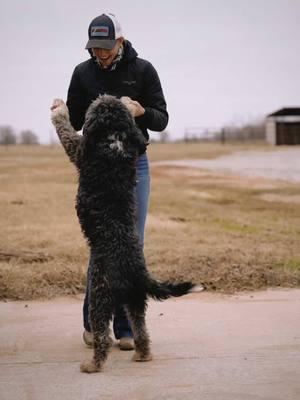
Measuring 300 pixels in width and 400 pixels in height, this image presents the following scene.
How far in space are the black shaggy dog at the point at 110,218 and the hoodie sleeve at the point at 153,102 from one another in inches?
17.2

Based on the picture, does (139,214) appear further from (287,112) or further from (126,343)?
(287,112)

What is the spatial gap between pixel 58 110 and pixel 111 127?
0.56 metres

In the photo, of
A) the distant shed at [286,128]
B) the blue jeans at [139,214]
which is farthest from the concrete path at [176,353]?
the distant shed at [286,128]

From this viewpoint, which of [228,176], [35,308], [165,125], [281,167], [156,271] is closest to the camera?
[165,125]

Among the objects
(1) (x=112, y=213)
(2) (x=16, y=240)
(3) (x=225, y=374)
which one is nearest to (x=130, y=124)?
(1) (x=112, y=213)

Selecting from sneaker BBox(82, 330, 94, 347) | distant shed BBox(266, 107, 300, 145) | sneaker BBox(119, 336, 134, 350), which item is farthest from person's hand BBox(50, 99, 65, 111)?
distant shed BBox(266, 107, 300, 145)

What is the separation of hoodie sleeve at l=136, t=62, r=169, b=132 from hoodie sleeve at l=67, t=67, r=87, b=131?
0.46m

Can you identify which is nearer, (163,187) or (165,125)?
(165,125)

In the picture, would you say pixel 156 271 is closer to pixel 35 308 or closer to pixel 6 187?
pixel 35 308

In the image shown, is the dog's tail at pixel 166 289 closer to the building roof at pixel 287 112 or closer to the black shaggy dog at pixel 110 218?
the black shaggy dog at pixel 110 218

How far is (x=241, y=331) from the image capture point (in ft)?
17.5

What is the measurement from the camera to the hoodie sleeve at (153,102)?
4964 millimetres

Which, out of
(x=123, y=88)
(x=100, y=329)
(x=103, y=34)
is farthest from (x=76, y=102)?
(x=100, y=329)

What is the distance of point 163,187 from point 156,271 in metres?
10.1
